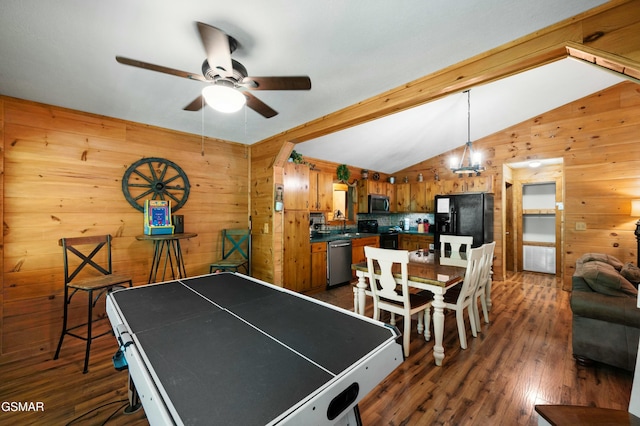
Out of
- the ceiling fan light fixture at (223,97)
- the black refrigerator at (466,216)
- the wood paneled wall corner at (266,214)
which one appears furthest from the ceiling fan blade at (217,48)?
the black refrigerator at (466,216)

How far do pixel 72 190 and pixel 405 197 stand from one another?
596 centimetres

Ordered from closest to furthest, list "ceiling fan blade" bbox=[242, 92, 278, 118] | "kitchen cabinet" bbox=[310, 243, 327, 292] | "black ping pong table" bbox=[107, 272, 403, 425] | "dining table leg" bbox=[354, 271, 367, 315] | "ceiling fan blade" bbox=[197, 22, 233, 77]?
"black ping pong table" bbox=[107, 272, 403, 425] → "ceiling fan blade" bbox=[197, 22, 233, 77] → "ceiling fan blade" bbox=[242, 92, 278, 118] → "dining table leg" bbox=[354, 271, 367, 315] → "kitchen cabinet" bbox=[310, 243, 327, 292]

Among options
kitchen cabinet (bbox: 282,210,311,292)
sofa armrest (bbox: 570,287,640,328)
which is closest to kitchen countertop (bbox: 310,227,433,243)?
kitchen cabinet (bbox: 282,210,311,292)

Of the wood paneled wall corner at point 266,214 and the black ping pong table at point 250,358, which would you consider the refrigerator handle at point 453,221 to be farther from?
the black ping pong table at point 250,358

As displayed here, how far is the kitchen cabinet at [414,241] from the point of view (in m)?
5.75

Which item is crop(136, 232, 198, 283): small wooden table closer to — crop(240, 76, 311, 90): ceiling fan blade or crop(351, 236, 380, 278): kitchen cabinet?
crop(240, 76, 311, 90): ceiling fan blade

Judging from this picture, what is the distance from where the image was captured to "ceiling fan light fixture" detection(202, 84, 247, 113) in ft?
5.35

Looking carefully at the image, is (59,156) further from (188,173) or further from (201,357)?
(201,357)

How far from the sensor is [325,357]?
107 cm

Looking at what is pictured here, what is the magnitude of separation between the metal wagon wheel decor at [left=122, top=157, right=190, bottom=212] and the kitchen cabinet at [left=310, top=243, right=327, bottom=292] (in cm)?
214

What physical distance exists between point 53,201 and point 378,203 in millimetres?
5201

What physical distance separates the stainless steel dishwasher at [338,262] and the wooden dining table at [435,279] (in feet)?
5.30

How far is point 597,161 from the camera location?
13.7ft

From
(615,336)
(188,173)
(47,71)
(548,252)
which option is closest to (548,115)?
(548,252)
